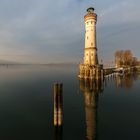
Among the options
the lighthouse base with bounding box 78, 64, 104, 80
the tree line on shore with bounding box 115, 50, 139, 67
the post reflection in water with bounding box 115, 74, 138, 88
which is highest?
the tree line on shore with bounding box 115, 50, 139, 67

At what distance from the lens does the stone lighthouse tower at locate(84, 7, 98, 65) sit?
47.4m

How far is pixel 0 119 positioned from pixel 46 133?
7.73 m

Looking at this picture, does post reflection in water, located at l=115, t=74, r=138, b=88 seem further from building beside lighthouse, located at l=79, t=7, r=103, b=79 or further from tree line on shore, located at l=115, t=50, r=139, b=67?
Result: tree line on shore, located at l=115, t=50, r=139, b=67

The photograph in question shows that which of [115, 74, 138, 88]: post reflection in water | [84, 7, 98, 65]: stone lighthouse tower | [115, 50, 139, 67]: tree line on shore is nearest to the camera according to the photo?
[115, 74, 138, 88]: post reflection in water

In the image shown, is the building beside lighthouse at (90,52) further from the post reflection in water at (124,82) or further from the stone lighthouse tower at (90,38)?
the post reflection in water at (124,82)

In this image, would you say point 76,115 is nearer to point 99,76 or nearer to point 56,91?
point 56,91

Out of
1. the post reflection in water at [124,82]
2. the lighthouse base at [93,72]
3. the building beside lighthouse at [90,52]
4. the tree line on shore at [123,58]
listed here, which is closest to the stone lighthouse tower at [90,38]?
the building beside lighthouse at [90,52]

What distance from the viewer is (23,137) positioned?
14.3 m

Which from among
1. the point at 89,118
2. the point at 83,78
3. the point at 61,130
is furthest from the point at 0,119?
the point at 83,78

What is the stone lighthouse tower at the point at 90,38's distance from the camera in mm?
47400

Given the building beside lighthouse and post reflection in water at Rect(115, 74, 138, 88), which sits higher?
the building beside lighthouse

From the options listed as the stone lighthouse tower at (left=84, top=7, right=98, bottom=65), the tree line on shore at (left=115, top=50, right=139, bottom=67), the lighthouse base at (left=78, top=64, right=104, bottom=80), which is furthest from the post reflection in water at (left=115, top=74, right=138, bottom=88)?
the tree line on shore at (left=115, top=50, right=139, bottom=67)

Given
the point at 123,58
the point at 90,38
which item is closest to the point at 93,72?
the point at 90,38

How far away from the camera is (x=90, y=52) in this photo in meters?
47.8
